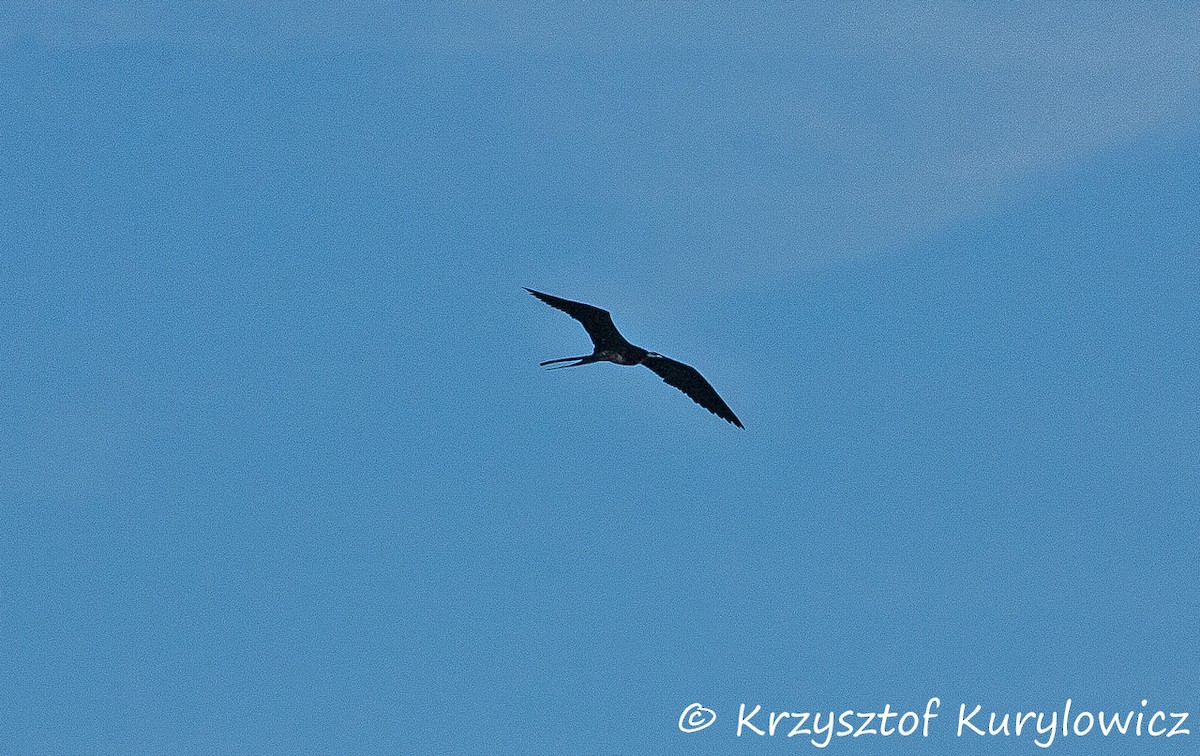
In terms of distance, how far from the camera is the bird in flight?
34812 mm

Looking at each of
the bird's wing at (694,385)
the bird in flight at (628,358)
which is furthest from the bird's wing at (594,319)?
the bird's wing at (694,385)

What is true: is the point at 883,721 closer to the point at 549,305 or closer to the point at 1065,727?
the point at 1065,727

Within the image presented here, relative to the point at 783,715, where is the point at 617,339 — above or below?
above

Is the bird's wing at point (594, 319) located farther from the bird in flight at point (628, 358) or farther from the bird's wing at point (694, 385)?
the bird's wing at point (694, 385)

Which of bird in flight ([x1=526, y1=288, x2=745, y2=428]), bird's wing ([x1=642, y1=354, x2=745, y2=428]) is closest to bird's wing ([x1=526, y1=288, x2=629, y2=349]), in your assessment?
bird in flight ([x1=526, y1=288, x2=745, y2=428])

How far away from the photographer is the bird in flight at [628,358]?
34.8 m

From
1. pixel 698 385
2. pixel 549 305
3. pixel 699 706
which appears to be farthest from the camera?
pixel 698 385

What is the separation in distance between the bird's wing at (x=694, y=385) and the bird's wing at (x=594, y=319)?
2.08 metres

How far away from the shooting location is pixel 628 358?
120ft

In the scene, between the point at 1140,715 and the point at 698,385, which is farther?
the point at 698,385

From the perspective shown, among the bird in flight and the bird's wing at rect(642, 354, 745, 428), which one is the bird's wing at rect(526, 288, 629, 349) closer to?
the bird in flight

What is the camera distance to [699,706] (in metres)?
32.3

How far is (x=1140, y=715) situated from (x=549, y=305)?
15.0 metres

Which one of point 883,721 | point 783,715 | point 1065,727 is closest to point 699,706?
point 783,715
